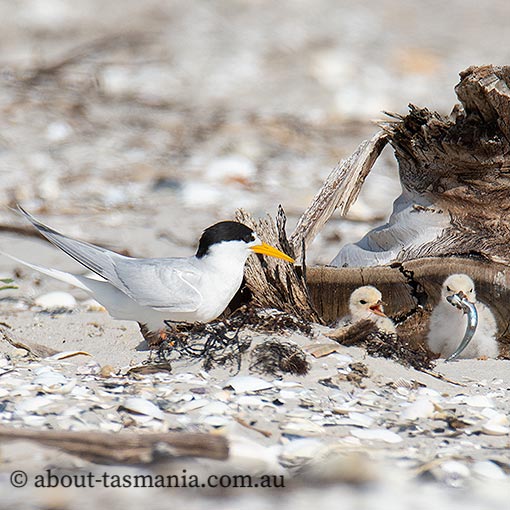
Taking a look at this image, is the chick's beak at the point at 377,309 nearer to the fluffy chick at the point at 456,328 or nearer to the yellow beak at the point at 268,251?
the fluffy chick at the point at 456,328

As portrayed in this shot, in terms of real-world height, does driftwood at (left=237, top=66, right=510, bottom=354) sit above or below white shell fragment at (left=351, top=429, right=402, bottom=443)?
above

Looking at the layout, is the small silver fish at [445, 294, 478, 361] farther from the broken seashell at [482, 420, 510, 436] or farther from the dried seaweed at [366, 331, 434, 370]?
the broken seashell at [482, 420, 510, 436]

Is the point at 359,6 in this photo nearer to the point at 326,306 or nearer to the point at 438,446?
the point at 326,306

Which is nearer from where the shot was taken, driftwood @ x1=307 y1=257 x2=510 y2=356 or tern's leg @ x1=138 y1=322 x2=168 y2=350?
tern's leg @ x1=138 y1=322 x2=168 y2=350

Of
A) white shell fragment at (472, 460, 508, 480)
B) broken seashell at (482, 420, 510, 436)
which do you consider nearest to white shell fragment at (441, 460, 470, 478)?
white shell fragment at (472, 460, 508, 480)

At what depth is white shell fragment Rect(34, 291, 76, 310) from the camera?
541 cm

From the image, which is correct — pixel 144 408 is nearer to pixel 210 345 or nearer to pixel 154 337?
pixel 210 345

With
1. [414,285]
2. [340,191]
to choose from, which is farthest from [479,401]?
[340,191]

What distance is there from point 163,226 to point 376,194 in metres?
1.92

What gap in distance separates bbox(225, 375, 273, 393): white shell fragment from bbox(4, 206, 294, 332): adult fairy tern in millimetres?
604

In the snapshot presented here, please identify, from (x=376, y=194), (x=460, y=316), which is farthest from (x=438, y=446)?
(x=376, y=194)

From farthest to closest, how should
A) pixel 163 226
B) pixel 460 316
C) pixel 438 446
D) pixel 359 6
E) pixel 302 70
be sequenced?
1. pixel 359 6
2. pixel 302 70
3. pixel 163 226
4. pixel 460 316
5. pixel 438 446

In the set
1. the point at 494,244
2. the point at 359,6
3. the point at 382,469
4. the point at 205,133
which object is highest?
the point at 359,6

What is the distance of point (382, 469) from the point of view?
2867 mm
